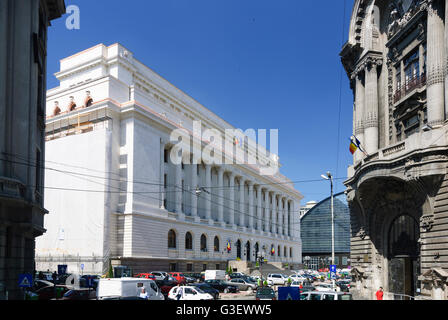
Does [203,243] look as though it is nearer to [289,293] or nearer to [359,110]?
[359,110]

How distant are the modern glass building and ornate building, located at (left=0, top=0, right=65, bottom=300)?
121873 millimetres

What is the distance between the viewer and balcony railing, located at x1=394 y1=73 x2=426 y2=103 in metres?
29.0

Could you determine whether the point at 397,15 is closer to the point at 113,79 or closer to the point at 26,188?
the point at 26,188

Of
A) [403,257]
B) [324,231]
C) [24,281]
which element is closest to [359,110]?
[403,257]

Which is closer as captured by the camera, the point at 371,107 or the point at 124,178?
the point at 371,107

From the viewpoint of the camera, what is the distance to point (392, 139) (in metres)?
33.2

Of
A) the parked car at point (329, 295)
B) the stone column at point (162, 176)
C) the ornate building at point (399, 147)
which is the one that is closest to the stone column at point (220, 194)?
the stone column at point (162, 176)

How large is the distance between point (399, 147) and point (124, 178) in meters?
41.1

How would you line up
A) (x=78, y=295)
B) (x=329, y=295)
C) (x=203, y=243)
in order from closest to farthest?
(x=329, y=295) < (x=78, y=295) < (x=203, y=243)

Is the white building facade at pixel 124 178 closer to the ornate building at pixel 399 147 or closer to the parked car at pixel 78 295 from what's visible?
the parked car at pixel 78 295

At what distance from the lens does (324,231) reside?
14462 centimetres

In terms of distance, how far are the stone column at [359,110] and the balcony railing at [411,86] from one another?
3.76 meters

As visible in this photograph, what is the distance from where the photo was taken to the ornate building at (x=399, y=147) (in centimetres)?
2491
